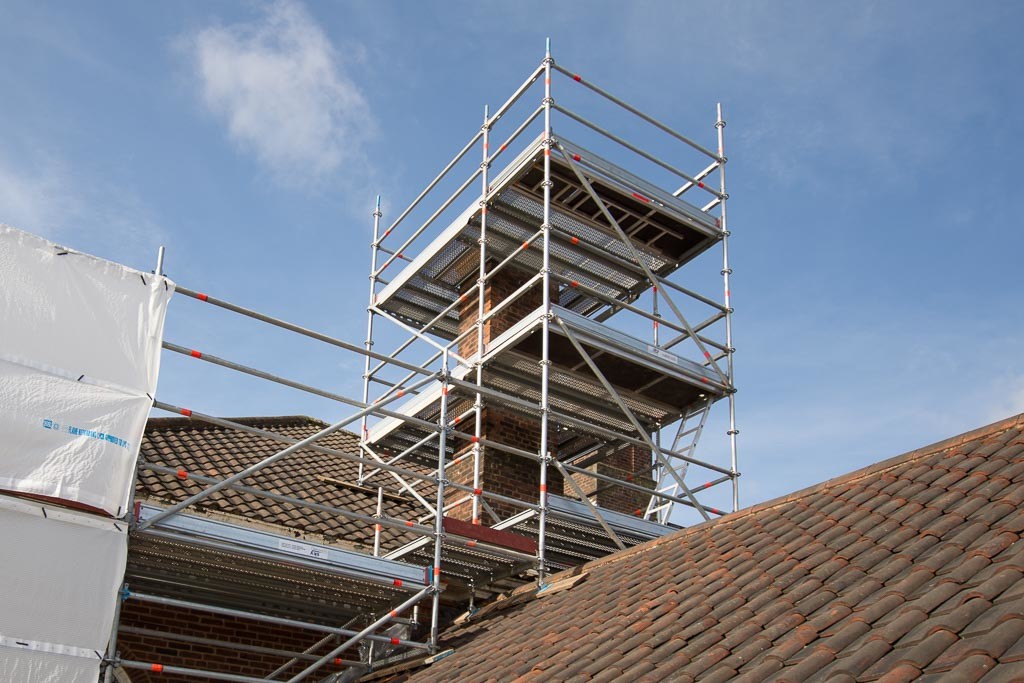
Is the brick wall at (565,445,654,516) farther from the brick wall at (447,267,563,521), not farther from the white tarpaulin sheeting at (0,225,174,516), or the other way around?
Answer: the white tarpaulin sheeting at (0,225,174,516)

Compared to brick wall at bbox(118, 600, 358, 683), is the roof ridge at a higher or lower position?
higher

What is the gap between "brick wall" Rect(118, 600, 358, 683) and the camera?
9.45m

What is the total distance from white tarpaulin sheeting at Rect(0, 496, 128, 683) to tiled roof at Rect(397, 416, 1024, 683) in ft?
7.96

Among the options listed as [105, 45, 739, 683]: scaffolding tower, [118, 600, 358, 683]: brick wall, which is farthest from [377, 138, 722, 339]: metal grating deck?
[118, 600, 358, 683]: brick wall

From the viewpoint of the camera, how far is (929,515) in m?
6.57

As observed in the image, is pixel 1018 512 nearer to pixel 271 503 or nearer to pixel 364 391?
pixel 271 503

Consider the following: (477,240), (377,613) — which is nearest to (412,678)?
(377,613)

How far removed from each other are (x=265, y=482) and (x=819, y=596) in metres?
7.43

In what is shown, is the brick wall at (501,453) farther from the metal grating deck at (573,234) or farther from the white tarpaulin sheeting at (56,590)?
the white tarpaulin sheeting at (56,590)

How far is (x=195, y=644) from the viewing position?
31.6 ft

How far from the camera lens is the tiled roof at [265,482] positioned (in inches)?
436

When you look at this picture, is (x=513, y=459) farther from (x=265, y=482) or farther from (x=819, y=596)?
(x=819, y=596)

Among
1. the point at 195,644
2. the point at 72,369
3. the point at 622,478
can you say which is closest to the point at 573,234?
the point at 622,478

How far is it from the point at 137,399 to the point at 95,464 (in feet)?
2.20
